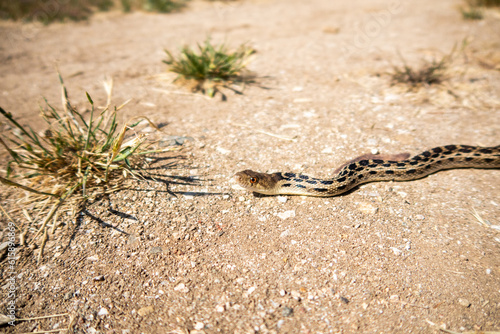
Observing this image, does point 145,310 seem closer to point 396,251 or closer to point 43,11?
point 396,251

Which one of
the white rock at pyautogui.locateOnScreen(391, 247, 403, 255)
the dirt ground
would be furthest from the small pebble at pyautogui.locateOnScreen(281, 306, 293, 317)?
the white rock at pyautogui.locateOnScreen(391, 247, 403, 255)

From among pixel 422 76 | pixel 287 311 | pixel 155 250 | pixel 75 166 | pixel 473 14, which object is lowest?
pixel 287 311

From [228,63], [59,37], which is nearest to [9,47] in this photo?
[59,37]

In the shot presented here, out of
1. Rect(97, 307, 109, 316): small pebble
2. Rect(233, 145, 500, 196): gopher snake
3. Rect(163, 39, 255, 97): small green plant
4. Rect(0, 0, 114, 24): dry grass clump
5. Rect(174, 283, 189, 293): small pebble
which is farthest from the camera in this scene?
Rect(0, 0, 114, 24): dry grass clump

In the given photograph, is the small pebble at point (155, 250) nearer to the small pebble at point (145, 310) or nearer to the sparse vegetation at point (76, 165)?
the small pebble at point (145, 310)

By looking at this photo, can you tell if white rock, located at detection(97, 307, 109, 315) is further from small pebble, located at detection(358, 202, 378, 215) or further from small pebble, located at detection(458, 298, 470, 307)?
small pebble, located at detection(458, 298, 470, 307)

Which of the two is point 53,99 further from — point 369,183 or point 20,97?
point 369,183

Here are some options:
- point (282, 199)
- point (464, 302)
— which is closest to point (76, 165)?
→ point (282, 199)

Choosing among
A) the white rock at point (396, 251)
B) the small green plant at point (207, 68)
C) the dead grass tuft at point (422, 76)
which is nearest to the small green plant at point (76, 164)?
the small green plant at point (207, 68)
